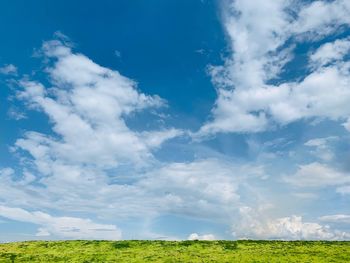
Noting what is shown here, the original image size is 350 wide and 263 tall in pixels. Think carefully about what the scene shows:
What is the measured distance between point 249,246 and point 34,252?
3028cm

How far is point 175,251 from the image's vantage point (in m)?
53.5

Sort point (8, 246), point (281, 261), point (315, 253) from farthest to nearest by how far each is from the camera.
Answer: point (8, 246) → point (315, 253) → point (281, 261)

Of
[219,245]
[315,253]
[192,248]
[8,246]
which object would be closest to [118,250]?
[192,248]

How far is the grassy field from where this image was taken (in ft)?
159

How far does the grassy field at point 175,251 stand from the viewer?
48.5 metres

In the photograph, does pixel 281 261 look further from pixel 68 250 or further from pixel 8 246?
pixel 8 246

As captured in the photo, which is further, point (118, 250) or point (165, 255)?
point (118, 250)

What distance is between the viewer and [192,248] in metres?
54.9

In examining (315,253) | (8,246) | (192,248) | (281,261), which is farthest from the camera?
(8,246)

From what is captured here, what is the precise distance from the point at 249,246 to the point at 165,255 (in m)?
12.2

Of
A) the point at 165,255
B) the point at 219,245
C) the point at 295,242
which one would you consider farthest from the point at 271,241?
the point at 165,255

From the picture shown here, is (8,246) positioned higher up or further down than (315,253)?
higher up

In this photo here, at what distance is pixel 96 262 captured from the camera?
1923 inches

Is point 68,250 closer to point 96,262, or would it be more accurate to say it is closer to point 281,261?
point 96,262
